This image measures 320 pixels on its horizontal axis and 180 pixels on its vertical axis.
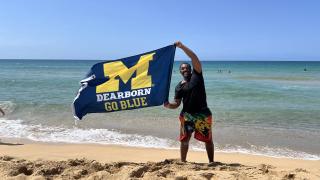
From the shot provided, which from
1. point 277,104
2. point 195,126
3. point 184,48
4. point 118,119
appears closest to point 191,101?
point 195,126

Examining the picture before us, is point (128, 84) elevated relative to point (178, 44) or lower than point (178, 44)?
lower

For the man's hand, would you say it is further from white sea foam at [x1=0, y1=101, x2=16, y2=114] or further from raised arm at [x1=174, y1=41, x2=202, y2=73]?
white sea foam at [x1=0, y1=101, x2=16, y2=114]

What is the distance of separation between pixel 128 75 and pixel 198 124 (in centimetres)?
146

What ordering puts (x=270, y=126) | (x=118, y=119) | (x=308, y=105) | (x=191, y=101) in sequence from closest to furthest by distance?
(x=191, y=101)
(x=270, y=126)
(x=118, y=119)
(x=308, y=105)

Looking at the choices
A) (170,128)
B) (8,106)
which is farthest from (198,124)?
(8,106)

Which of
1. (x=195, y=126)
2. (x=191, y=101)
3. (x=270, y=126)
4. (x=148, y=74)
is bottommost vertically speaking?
(x=270, y=126)

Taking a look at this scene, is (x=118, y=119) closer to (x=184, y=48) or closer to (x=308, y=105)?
(x=184, y=48)

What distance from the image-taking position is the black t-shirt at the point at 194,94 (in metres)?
6.09

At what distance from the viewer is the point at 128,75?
685cm

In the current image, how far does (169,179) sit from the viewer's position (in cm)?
564

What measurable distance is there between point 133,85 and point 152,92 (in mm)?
345

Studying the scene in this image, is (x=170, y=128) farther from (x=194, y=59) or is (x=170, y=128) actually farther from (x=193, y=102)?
(x=194, y=59)

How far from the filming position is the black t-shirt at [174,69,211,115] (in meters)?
6.09

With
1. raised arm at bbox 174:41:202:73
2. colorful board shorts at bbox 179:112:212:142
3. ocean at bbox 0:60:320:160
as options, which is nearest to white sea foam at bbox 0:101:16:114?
ocean at bbox 0:60:320:160
